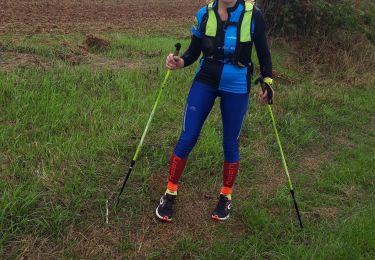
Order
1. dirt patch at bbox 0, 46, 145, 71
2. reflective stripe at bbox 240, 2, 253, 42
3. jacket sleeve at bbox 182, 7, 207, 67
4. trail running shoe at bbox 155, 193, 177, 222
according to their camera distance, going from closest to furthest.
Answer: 1. reflective stripe at bbox 240, 2, 253, 42
2. jacket sleeve at bbox 182, 7, 207, 67
3. trail running shoe at bbox 155, 193, 177, 222
4. dirt patch at bbox 0, 46, 145, 71

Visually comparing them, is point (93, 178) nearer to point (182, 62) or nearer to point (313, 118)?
point (182, 62)

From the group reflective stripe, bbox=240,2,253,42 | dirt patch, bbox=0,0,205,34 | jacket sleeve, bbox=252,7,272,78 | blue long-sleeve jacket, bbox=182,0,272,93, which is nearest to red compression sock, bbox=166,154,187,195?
blue long-sleeve jacket, bbox=182,0,272,93

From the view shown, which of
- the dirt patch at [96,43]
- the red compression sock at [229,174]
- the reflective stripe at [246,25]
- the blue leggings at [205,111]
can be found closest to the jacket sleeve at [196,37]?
the blue leggings at [205,111]

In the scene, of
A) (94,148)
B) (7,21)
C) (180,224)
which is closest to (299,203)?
(180,224)

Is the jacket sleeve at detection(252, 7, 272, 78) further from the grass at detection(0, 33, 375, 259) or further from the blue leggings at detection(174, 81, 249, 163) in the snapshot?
the grass at detection(0, 33, 375, 259)

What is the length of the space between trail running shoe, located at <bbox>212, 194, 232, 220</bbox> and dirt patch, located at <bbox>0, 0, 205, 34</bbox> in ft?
28.0

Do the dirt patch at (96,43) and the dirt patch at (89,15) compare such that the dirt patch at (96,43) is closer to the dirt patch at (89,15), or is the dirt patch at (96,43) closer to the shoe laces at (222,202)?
the dirt patch at (89,15)

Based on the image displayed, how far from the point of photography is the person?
12.2 ft

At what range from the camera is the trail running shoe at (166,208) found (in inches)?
161

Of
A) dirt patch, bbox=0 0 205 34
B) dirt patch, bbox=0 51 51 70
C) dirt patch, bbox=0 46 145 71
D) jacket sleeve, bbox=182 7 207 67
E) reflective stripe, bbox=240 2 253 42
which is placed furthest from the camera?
dirt patch, bbox=0 0 205 34

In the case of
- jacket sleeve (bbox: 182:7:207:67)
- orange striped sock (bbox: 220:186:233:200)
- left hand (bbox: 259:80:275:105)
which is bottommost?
orange striped sock (bbox: 220:186:233:200)

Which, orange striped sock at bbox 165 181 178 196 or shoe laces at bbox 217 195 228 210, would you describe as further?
shoe laces at bbox 217 195 228 210

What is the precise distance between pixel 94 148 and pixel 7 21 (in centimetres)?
934

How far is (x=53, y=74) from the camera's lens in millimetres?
6465
